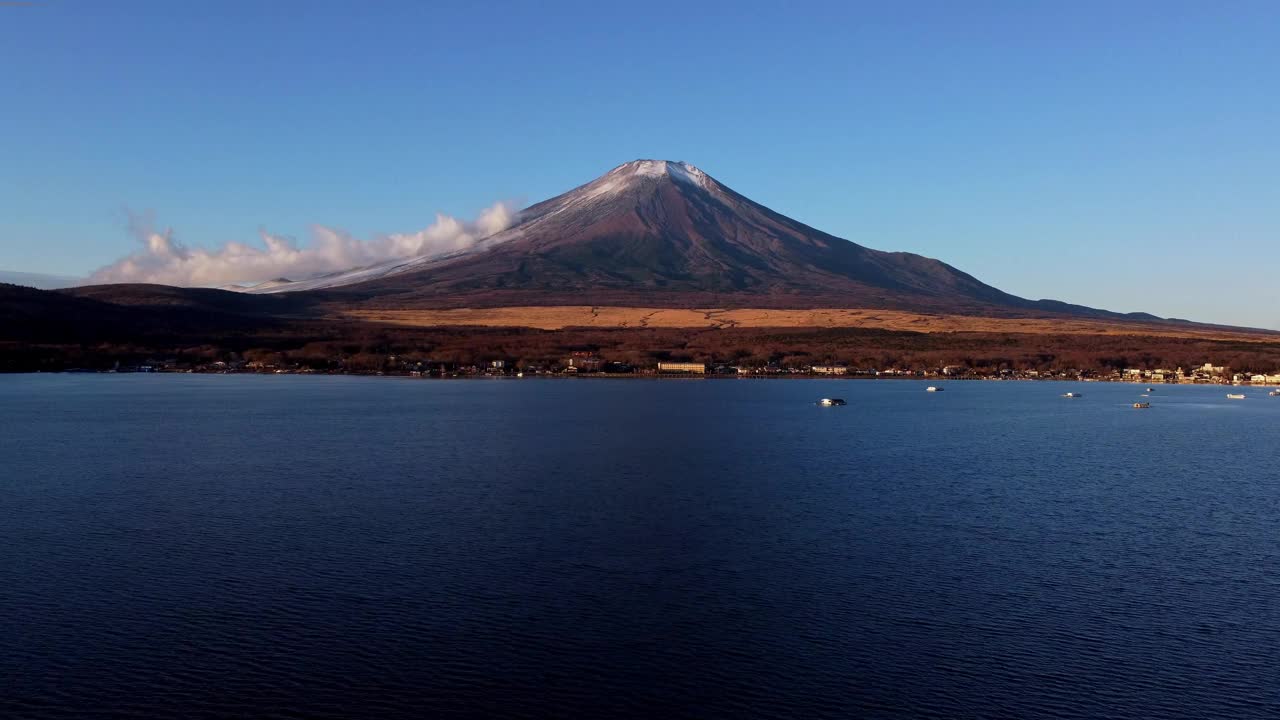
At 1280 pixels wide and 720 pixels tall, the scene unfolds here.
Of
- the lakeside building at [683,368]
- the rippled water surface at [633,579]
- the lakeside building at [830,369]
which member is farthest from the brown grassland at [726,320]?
the rippled water surface at [633,579]

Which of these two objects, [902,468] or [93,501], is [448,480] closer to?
[93,501]

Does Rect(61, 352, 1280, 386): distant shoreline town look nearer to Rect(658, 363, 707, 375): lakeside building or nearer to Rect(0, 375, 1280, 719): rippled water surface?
Rect(658, 363, 707, 375): lakeside building

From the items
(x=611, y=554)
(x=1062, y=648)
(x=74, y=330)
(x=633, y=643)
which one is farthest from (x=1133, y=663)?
(x=74, y=330)

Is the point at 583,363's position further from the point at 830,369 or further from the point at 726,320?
the point at 726,320

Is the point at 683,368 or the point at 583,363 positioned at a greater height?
the point at 583,363

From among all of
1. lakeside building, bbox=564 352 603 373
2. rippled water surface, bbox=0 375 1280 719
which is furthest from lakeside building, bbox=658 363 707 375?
rippled water surface, bbox=0 375 1280 719

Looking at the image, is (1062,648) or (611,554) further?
(611,554)

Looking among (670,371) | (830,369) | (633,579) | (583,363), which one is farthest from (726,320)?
(633,579)

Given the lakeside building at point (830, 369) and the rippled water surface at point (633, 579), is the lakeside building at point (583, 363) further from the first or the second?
the rippled water surface at point (633, 579)
